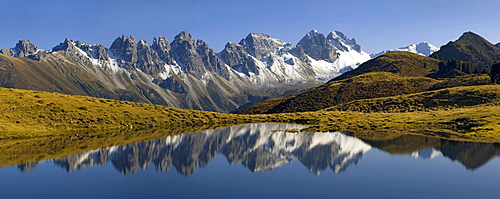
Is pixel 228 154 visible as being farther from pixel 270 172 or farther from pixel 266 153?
pixel 270 172

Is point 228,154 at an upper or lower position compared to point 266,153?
lower

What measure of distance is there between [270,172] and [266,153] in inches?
527

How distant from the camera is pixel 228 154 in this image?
55.7 meters

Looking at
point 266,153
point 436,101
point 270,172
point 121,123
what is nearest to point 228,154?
point 266,153

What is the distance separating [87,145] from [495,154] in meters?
62.7

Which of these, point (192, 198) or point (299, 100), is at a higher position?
point (299, 100)

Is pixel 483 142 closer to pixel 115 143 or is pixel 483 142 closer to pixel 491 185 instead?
pixel 491 185

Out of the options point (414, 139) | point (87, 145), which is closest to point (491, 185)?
point (414, 139)

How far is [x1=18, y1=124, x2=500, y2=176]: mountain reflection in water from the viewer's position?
46562mm

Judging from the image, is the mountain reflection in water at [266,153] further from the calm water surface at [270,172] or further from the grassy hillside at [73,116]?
the grassy hillside at [73,116]

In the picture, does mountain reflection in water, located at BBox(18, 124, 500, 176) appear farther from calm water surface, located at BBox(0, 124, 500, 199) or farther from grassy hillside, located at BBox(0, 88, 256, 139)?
grassy hillside, located at BBox(0, 88, 256, 139)

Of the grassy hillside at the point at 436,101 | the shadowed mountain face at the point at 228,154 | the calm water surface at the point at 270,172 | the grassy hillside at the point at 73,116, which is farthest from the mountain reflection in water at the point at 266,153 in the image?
the grassy hillside at the point at 436,101

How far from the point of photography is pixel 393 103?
139 meters

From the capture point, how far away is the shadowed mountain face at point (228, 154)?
46.5 metres
